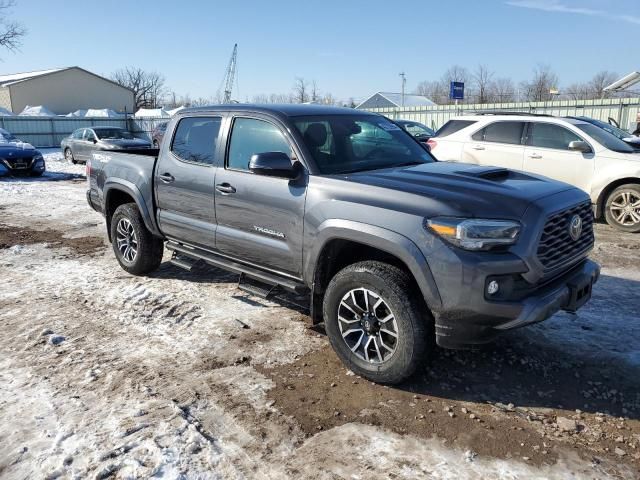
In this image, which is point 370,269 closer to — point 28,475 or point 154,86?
point 28,475

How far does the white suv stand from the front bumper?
5.95m

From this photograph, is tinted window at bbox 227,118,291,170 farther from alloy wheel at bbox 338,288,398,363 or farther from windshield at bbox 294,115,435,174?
alloy wheel at bbox 338,288,398,363

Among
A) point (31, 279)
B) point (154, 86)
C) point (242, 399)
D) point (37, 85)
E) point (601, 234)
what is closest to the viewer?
point (242, 399)

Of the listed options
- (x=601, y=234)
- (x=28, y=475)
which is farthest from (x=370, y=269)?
(x=601, y=234)

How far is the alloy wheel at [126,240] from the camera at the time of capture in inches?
241

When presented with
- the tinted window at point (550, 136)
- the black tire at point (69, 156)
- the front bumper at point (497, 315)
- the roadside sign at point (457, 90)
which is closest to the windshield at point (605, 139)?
the tinted window at point (550, 136)

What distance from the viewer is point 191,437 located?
3096 millimetres

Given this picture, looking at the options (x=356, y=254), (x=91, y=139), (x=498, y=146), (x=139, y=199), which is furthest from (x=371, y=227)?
(x=91, y=139)

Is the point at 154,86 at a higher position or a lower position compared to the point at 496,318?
higher

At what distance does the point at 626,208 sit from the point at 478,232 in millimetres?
6626

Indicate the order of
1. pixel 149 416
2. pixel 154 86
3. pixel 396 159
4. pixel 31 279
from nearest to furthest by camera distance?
pixel 149 416 < pixel 396 159 < pixel 31 279 < pixel 154 86

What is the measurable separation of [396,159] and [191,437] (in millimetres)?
2763

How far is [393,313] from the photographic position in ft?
11.3

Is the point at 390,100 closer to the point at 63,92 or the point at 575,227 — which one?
the point at 63,92
